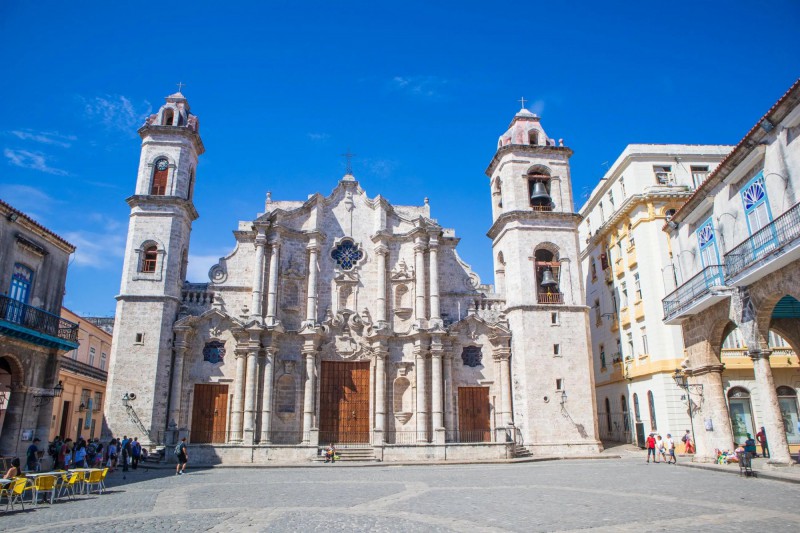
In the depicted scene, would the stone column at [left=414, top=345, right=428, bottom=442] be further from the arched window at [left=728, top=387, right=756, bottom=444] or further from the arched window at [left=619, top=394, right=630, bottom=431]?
the arched window at [left=728, top=387, right=756, bottom=444]

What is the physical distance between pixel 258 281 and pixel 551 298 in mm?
15687

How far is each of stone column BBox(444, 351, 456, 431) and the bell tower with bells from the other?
325cm

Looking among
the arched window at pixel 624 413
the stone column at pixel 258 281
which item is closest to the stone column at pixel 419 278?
the stone column at pixel 258 281

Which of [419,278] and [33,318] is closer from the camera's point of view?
[33,318]

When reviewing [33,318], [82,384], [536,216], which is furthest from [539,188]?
[82,384]

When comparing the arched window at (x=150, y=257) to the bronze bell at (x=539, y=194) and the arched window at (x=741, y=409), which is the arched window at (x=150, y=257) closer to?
the bronze bell at (x=539, y=194)

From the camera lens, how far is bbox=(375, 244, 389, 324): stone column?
31.4 meters

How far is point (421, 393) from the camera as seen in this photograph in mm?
30047

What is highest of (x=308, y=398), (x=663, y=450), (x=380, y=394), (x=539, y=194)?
(x=539, y=194)

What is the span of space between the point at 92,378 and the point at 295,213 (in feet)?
60.8

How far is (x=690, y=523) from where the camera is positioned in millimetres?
10773

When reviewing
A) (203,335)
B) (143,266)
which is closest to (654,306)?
(203,335)

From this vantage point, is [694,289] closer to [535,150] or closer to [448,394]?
[448,394]

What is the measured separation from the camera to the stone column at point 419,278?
31.5 metres
